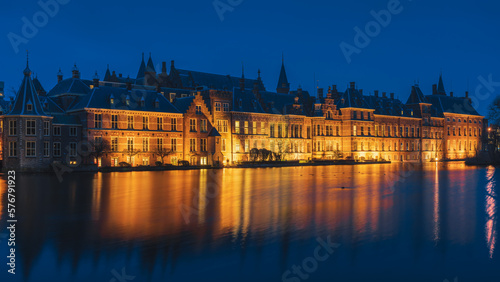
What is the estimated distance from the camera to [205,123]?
70.7 meters

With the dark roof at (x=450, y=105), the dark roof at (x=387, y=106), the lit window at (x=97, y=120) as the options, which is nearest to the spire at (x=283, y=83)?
the dark roof at (x=387, y=106)

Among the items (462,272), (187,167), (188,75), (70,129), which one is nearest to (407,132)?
(188,75)

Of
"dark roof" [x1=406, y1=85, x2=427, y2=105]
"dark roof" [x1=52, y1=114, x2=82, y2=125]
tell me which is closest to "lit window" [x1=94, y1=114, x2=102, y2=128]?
"dark roof" [x1=52, y1=114, x2=82, y2=125]

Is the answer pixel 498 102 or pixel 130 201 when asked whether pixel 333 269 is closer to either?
pixel 130 201

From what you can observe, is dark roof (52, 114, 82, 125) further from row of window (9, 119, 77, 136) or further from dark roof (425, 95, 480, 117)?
dark roof (425, 95, 480, 117)

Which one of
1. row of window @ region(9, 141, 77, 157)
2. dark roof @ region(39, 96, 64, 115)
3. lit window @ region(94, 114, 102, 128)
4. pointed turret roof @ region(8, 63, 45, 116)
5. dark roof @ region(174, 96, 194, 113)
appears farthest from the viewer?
dark roof @ region(174, 96, 194, 113)

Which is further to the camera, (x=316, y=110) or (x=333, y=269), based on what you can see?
(x=316, y=110)

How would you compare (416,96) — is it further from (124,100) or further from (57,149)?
(57,149)

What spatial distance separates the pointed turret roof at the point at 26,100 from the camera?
54062 millimetres

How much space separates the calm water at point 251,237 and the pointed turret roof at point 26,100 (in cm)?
2835

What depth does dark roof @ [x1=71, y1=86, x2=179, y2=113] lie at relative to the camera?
2416 inches

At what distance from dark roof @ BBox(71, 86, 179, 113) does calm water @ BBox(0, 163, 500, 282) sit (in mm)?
34134

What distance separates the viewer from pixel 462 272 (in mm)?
12820

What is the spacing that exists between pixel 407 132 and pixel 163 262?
98.0 meters
